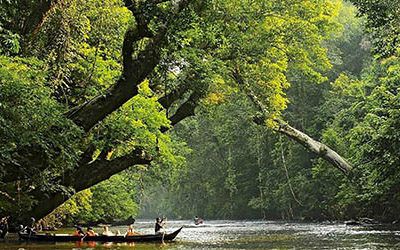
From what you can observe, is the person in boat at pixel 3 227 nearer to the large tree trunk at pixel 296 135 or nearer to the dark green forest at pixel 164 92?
the dark green forest at pixel 164 92

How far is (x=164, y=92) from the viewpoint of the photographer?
21859mm

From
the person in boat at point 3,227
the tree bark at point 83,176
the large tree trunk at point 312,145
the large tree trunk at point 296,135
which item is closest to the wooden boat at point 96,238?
the person in boat at point 3,227

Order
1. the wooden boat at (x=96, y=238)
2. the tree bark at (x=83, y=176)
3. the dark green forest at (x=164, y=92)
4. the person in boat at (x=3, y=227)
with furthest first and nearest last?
the person in boat at (x=3, y=227) < the wooden boat at (x=96, y=238) < the tree bark at (x=83, y=176) < the dark green forest at (x=164, y=92)

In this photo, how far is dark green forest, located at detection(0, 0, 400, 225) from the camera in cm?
1168

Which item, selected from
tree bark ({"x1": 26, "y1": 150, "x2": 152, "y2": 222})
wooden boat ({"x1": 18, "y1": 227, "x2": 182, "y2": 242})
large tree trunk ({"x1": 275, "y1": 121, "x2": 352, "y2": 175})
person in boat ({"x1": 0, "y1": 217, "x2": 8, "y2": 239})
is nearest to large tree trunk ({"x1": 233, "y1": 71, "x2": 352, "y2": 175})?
large tree trunk ({"x1": 275, "y1": 121, "x2": 352, "y2": 175})

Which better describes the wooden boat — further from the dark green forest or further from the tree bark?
the tree bark

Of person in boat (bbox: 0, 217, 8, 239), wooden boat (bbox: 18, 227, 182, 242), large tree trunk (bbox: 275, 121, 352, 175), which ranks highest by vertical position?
large tree trunk (bbox: 275, 121, 352, 175)

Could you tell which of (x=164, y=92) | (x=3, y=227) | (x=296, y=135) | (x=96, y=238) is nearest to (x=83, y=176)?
(x=96, y=238)

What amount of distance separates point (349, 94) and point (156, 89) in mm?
19387

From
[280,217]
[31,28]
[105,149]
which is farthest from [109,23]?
[280,217]

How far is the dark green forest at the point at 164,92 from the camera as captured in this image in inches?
460

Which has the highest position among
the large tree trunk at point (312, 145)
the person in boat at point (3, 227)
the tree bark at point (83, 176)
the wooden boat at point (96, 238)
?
the large tree trunk at point (312, 145)

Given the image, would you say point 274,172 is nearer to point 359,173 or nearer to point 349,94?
point 349,94

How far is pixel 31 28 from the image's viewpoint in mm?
13281
